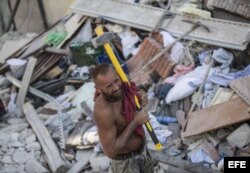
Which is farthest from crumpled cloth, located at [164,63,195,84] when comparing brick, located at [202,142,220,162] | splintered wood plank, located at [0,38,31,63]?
splintered wood plank, located at [0,38,31,63]

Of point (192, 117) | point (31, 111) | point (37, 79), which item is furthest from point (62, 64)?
point (192, 117)

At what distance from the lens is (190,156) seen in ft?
20.0

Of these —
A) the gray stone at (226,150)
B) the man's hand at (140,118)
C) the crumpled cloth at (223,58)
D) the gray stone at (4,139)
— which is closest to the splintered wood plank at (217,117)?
the gray stone at (226,150)

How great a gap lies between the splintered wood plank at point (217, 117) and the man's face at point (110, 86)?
2.53 metres

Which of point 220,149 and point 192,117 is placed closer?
point 220,149

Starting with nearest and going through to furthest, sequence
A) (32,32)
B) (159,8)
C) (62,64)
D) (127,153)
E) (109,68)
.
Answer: (109,68) → (127,153) → (159,8) → (62,64) → (32,32)

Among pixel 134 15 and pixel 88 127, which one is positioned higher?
pixel 134 15

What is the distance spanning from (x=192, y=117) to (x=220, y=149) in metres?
0.66

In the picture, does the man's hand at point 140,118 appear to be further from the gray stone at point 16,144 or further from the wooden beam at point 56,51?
the wooden beam at point 56,51

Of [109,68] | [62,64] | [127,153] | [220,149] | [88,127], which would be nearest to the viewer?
[109,68]

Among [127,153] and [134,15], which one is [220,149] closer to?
[127,153]

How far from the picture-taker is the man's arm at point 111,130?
3.94 m

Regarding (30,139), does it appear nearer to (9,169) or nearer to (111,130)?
(9,169)

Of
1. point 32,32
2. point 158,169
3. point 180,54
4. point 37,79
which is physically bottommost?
point 32,32
